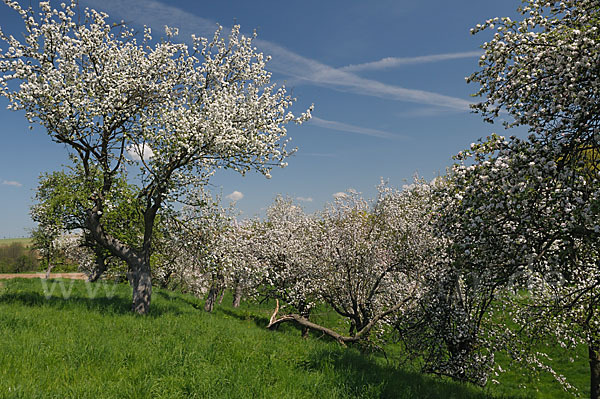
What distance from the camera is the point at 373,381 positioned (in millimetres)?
8156

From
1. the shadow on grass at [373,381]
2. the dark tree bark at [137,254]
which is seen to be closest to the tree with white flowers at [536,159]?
the shadow on grass at [373,381]

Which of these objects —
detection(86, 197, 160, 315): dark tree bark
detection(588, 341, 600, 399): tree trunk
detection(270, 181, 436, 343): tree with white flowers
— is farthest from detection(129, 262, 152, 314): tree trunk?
detection(588, 341, 600, 399): tree trunk

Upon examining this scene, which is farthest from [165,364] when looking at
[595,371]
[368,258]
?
[595,371]

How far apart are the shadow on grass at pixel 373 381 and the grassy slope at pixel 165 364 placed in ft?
0.09

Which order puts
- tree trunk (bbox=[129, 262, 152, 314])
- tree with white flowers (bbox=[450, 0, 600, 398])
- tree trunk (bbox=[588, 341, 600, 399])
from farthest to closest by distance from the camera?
1. tree trunk (bbox=[129, 262, 152, 314])
2. tree trunk (bbox=[588, 341, 600, 399])
3. tree with white flowers (bbox=[450, 0, 600, 398])

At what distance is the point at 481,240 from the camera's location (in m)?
7.75

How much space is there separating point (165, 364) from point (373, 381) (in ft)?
15.1

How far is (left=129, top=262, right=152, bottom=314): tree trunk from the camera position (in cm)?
1420

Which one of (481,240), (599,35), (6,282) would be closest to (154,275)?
(6,282)

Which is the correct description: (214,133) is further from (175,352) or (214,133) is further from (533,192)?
(533,192)

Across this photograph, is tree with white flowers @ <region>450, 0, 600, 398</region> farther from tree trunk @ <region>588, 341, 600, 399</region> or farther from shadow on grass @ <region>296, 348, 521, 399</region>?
tree trunk @ <region>588, 341, 600, 399</region>

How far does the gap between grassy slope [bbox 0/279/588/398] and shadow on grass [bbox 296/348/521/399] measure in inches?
1.0

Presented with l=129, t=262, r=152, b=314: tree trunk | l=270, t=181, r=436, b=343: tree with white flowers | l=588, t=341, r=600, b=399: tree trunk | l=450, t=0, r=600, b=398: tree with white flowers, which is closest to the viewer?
l=450, t=0, r=600, b=398: tree with white flowers

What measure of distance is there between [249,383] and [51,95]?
12.3 m
